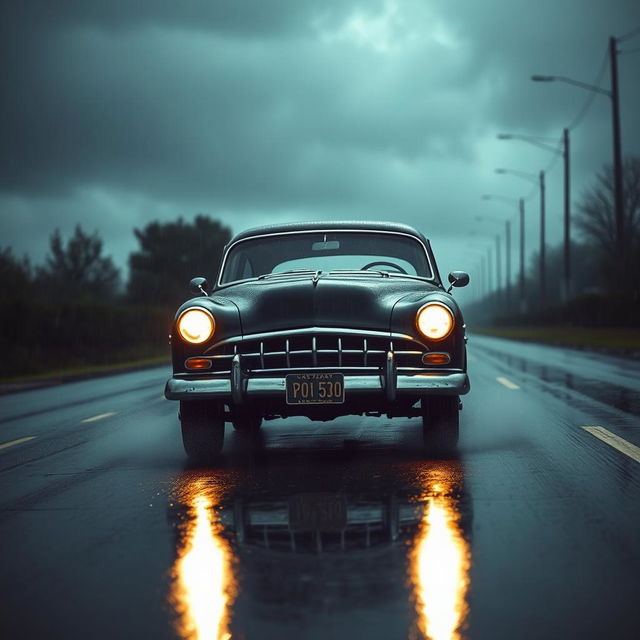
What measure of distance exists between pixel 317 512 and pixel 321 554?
0.91 m

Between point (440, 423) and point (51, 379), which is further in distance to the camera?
point (51, 379)

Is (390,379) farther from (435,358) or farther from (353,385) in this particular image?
(435,358)

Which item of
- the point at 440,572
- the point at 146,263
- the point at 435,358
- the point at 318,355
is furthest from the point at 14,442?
the point at 146,263

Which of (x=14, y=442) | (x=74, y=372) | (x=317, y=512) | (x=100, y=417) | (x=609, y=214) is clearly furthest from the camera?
(x=609, y=214)

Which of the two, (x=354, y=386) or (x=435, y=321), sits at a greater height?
(x=435, y=321)

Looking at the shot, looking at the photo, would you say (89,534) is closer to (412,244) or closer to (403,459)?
(403,459)

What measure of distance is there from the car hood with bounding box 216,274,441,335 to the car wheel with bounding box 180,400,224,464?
0.73 metres

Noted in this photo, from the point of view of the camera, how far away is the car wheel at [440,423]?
23.7ft

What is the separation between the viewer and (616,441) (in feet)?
25.2

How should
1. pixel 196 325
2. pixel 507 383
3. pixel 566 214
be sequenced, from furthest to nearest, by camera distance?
pixel 566 214 → pixel 507 383 → pixel 196 325

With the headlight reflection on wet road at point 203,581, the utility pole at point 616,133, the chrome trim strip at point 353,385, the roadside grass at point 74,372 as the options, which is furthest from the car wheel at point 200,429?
the utility pole at point 616,133

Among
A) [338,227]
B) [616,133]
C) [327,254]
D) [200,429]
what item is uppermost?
[616,133]

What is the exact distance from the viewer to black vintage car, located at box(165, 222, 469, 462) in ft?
22.0

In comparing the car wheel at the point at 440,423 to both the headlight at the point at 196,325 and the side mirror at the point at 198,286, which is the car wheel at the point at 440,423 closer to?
the headlight at the point at 196,325
